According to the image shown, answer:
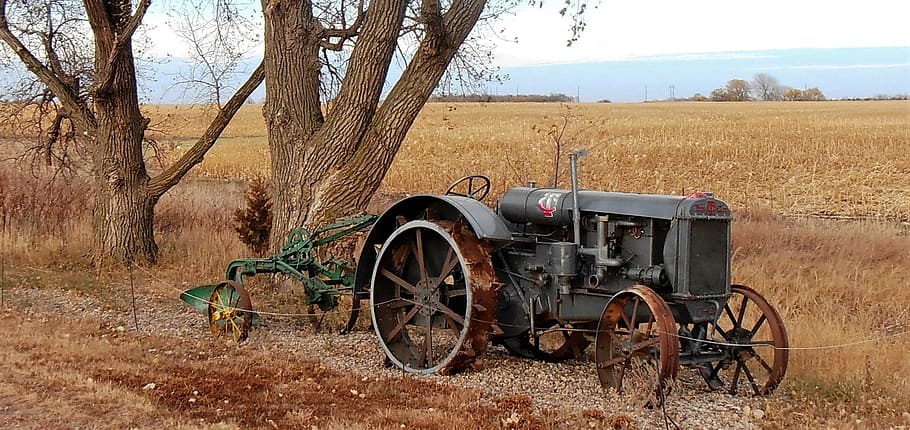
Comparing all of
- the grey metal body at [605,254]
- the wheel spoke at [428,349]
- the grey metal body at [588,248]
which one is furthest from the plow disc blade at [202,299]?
the grey metal body at [605,254]

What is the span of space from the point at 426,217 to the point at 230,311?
230 centimetres

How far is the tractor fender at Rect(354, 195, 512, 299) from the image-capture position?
21.9 feet

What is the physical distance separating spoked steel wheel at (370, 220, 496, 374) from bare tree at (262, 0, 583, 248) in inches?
110

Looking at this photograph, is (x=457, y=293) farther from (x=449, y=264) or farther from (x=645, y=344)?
(x=645, y=344)

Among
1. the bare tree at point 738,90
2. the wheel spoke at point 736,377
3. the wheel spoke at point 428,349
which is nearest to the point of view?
the wheel spoke at point 736,377

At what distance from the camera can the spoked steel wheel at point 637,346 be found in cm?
557

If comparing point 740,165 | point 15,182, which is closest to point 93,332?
point 15,182

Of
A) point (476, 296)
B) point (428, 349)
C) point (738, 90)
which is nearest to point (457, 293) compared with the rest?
point (476, 296)

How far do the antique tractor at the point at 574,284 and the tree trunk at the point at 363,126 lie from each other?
8.25 feet

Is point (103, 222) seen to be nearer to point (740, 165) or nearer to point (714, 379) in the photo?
point (714, 379)

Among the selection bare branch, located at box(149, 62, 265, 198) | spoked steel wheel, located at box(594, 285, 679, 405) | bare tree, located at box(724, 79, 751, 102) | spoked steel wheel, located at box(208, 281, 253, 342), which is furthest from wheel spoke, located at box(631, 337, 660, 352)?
bare tree, located at box(724, 79, 751, 102)

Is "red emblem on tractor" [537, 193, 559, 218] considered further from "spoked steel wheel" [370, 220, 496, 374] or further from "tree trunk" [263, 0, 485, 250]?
"tree trunk" [263, 0, 485, 250]

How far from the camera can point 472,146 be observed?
28.5m

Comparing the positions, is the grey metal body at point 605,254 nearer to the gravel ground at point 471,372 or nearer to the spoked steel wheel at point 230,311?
the gravel ground at point 471,372
